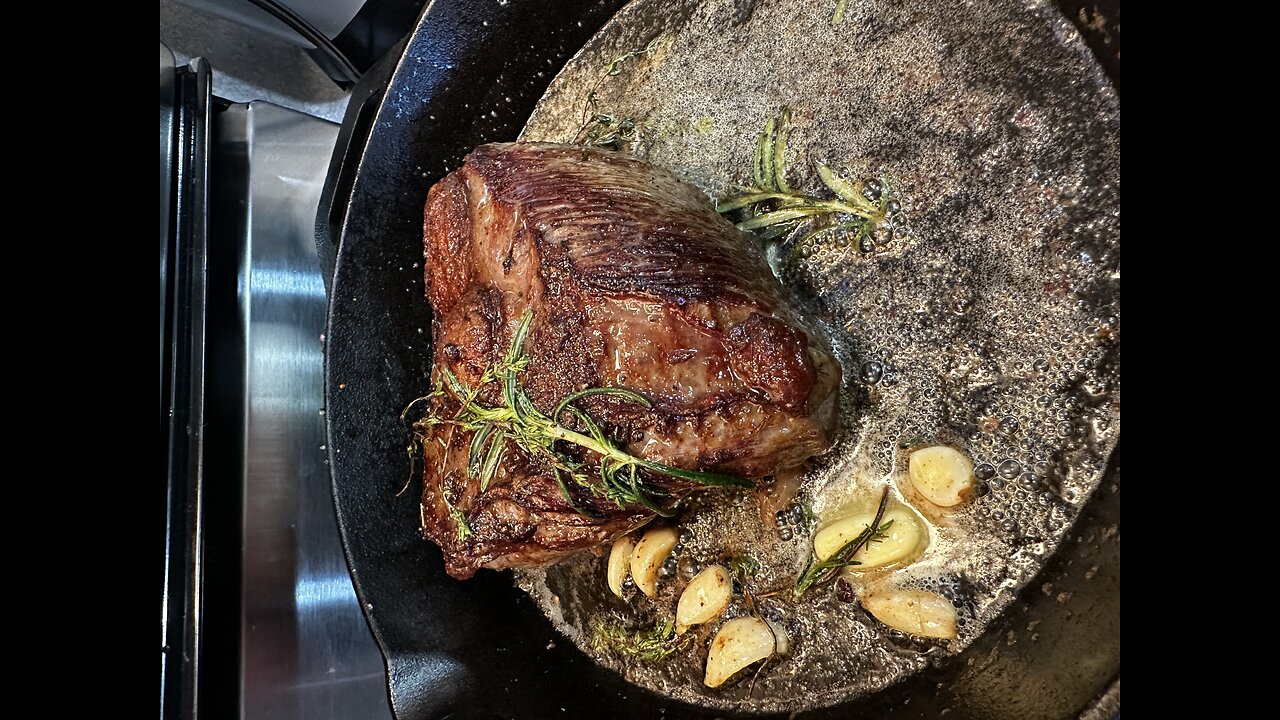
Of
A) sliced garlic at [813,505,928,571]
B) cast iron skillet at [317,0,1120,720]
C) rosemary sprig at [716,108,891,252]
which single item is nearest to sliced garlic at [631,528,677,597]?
cast iron skillet at [317,0,1120,720]

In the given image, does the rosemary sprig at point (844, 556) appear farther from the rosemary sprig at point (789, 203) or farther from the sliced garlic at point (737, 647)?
the rosemary sprig at point (789, 203)

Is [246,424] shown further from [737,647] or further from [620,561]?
[737,647]

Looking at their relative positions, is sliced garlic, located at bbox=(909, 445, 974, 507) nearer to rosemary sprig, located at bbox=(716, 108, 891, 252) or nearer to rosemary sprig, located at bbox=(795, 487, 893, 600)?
rosemary sprig, located at bbox=(795, 487, 893, 600)

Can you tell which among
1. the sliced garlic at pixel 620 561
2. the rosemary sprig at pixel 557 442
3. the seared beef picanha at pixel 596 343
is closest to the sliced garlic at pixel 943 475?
the seared beef picanha at pixel 596 343

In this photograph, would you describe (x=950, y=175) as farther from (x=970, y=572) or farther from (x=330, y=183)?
(x=330, y=183)

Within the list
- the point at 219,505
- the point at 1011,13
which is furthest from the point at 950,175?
the point at 219,505

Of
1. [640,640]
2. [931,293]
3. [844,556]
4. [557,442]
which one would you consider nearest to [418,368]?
[557,442]
